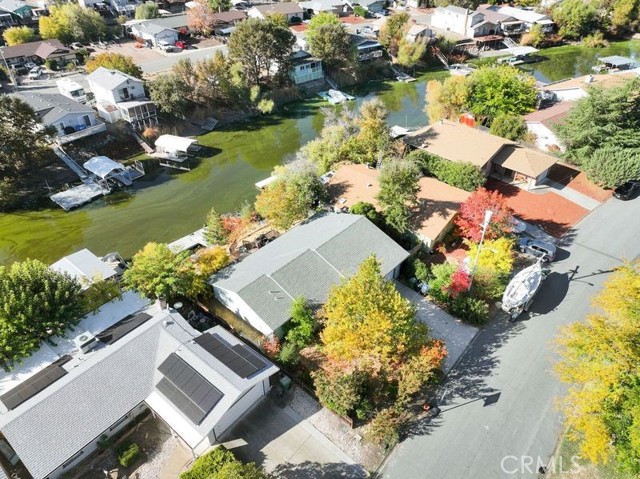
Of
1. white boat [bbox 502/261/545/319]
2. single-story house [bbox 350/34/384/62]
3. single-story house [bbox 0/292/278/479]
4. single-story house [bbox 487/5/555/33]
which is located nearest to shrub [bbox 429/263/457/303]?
white boat [bbox 502/261/545/319]

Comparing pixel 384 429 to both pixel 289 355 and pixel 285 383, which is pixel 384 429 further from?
pixel 289 355

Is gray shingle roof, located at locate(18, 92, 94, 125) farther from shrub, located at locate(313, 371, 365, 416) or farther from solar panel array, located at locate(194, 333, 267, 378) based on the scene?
shrub, located at locate(313, 371, 365, 416)

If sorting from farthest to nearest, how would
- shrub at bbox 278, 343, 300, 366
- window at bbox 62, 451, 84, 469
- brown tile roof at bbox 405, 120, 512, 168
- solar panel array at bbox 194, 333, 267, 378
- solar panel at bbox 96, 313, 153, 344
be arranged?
brown tile roof at bbox 405, 120, 512, 168 < solar panel at bbox 96, 313, 153, 344 < shrub at bbox 278, 343, 300, 366 < solar panel array at bbox 194, 333, 267, 378 < window at bbox 62, 451, 84, 469

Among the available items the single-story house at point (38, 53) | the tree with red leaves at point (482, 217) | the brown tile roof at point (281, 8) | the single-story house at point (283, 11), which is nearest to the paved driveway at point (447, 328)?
the tree with red leaves at point (482, 217)

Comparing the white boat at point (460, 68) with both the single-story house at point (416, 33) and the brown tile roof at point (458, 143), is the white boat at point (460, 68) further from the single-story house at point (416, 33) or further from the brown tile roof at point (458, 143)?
the brown tile roof at point (458, 143)

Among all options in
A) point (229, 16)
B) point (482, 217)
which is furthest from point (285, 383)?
point (229, 16)

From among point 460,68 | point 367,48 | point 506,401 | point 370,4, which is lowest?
point 506,401

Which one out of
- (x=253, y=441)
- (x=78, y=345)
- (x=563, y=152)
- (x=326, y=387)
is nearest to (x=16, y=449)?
(x=78, y=345)
